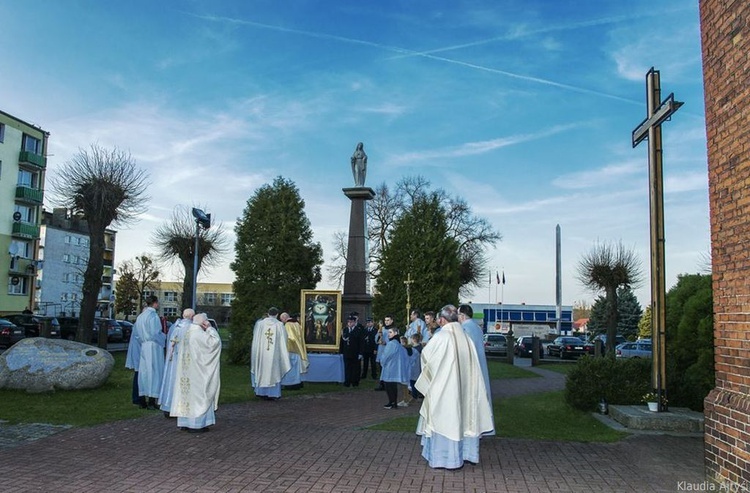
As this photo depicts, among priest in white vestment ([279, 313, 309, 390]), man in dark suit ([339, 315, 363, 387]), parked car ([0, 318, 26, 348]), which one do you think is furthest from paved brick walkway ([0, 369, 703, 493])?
parked car ([0, 318, 26, 348])

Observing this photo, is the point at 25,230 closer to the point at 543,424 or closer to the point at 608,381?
the point at 543,424

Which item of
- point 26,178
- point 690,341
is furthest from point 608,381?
point 26,178

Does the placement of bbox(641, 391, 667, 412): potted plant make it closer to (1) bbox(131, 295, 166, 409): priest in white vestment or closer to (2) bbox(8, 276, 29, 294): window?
(1) bbox(131, 295, 166, 409): priest in white vestment

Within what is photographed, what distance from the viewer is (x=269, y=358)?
1398cm

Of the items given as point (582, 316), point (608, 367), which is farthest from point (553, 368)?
point (582, 316)

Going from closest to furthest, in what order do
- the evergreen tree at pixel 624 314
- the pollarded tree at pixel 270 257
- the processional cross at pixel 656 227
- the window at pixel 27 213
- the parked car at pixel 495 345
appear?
the processional cross at pixel 656 227
the pollarded tree at pixel 270 257
the parked car at pixel 495 345
the window at pixel 27 213
the evergreen tree at pixel 624 314

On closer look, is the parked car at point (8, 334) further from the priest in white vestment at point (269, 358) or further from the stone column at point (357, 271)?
the priest in white vestment at point (269, 358)

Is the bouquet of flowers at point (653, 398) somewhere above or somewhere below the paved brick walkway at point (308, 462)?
above

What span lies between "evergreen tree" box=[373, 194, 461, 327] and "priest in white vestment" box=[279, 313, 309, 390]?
44.2 feet

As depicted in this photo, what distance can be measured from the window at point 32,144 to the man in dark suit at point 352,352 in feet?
142

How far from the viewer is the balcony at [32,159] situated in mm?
49344

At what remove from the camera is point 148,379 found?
12.0 m

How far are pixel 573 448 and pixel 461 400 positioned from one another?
207cm

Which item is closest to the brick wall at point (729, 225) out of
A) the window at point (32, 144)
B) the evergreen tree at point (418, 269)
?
the evergreen tree at point (418, 269)
